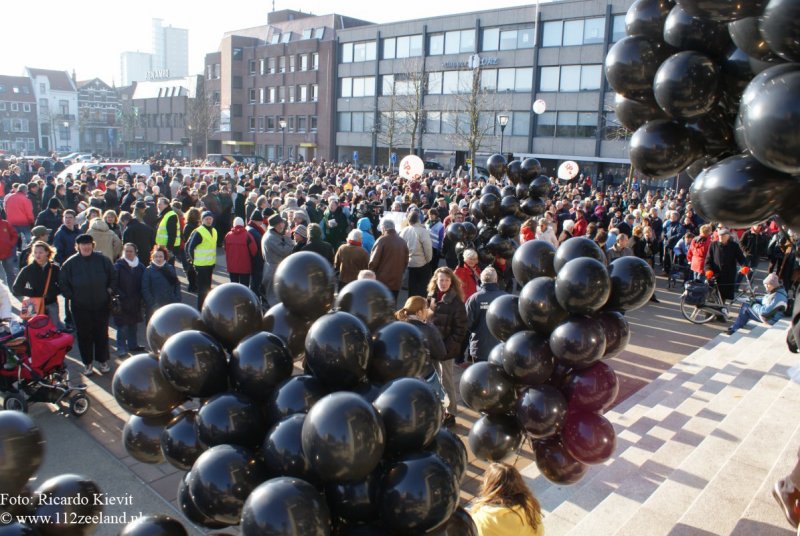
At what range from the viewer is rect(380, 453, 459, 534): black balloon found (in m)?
2.38

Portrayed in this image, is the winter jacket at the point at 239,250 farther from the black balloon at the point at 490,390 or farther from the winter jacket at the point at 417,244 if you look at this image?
the black balloon at the point at 490,390

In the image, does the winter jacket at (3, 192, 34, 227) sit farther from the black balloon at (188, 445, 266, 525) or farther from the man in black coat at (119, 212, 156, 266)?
the black balloon at (188, 445, 266, 525)

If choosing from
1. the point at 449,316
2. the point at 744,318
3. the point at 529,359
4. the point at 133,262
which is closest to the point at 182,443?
the point at 529,359

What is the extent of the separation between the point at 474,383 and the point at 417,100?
143ft

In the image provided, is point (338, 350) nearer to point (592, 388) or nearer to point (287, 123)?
point (592, 388)

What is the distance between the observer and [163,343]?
3209 mm

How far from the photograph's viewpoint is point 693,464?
200 inches

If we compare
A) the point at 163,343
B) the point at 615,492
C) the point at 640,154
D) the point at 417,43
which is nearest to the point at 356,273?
the point at 615,492

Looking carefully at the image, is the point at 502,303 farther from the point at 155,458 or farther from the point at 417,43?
the point at 417,43

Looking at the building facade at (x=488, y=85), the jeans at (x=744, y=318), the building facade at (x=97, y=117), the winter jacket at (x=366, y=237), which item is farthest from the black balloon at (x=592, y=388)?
the building facade at (x=97, y=117)

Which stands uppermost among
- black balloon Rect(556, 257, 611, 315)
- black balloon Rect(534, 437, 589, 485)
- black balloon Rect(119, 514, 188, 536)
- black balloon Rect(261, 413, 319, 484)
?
black balloon Rect(556, 257, 611, 315)

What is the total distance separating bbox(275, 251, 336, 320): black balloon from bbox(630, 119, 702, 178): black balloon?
1.72 metres

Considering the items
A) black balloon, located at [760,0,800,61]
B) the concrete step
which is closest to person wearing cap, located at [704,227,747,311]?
the concrete step

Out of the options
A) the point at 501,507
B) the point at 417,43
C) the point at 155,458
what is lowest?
the point at 501,507
